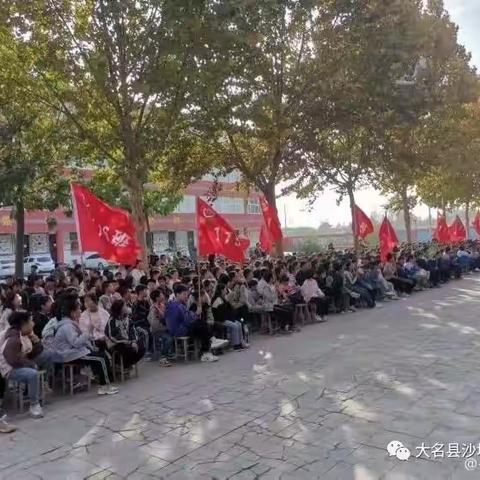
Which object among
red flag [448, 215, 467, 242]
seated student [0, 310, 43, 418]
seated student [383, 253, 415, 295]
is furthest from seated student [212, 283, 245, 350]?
red flag [448, 215, 467, 242]

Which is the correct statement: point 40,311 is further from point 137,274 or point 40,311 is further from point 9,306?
point 137,274

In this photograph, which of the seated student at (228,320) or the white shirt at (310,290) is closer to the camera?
the seated student at (228,320)

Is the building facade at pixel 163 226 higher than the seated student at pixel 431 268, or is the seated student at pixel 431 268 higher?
the building facade at pixel 163 226

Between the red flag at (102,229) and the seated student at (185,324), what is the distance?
1.31m

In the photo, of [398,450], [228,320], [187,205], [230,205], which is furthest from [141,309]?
[230,205]

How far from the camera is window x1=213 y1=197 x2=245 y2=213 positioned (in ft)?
194

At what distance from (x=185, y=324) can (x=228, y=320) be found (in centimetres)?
148

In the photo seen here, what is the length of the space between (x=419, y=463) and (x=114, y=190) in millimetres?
22262

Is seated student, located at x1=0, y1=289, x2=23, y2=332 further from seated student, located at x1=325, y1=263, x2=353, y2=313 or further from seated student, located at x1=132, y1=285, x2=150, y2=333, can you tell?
seated student, located at x1=325, y1=263, x2=353, y2=313

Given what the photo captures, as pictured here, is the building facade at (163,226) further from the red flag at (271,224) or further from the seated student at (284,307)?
the seated student at (284,307)

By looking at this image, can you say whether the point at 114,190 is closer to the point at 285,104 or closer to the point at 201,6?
the point at 285,104

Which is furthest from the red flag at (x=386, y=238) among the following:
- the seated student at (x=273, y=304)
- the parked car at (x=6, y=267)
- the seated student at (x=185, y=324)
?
the parked car at (x=6, y=267)

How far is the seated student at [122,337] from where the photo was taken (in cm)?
811

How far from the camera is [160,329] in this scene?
9.61 m
